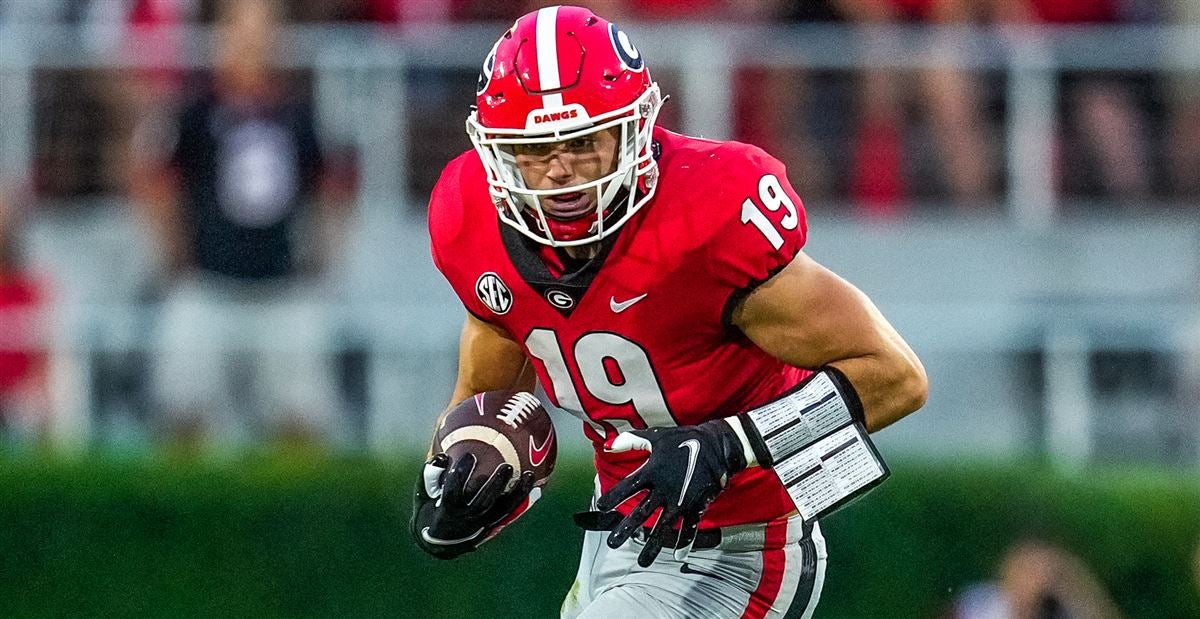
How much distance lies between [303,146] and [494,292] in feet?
12.4

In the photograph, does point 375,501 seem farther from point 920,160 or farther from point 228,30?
point 920,160

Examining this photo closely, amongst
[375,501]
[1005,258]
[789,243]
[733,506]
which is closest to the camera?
[789,243]

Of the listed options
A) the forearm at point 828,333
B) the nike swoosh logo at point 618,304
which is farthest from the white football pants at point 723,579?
the nike swoosh logo at point 618,304

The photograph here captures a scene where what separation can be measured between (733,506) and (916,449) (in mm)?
3224

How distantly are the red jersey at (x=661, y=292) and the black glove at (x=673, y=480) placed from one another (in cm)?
24

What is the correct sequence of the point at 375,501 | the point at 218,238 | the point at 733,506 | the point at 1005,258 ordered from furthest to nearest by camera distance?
the point at 1005,258, the point at 218,238, the point at 375,501, the point at 733,506

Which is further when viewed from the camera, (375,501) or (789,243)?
(375,501)

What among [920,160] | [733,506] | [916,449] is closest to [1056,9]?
[920,160]

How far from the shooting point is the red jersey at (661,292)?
402 cm

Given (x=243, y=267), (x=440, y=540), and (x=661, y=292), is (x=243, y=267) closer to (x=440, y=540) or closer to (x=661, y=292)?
(x=440, y=540)

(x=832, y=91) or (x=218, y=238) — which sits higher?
(x=832, y=91)

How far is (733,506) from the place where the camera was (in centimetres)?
434

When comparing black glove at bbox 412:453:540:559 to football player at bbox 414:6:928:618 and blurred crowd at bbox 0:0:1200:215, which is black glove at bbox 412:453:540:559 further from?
blurred crowd at bbox 0:0:1200:215

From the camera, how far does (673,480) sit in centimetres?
385
